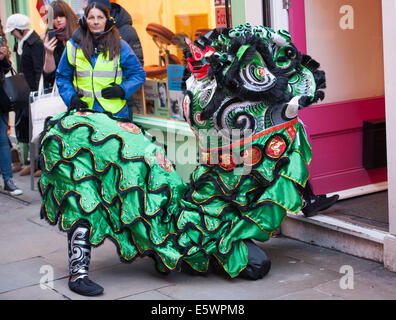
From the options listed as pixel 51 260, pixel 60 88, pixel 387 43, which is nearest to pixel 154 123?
pixel 60 88

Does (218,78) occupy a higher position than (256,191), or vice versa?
(218,78)

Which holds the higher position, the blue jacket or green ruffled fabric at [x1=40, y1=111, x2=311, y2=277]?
the blue jacket

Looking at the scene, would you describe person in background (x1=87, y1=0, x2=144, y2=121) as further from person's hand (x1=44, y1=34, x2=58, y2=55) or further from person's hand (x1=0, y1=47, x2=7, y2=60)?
person's hand (x1=0, y1=47, x2=7, y2=60)

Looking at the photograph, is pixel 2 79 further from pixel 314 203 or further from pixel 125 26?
pixel 314 203

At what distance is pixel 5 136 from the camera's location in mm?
7949

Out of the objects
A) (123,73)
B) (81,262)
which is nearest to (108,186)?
(81,262)

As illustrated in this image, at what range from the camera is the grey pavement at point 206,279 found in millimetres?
4605

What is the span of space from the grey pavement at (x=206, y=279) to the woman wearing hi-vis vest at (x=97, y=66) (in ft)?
4.25

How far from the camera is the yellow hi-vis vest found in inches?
227

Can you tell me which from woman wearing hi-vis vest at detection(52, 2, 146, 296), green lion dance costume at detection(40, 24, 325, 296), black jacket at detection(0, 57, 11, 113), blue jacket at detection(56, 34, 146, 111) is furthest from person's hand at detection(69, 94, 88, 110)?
black jacket at detection(0, 57, 11, 113)

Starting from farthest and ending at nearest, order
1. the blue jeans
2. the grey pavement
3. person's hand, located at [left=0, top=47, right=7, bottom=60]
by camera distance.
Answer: the blue jeans < person's hand, located at [left=0, top=47, right=7, bottom=60] < the grey pavement

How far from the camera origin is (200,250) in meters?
4.81
